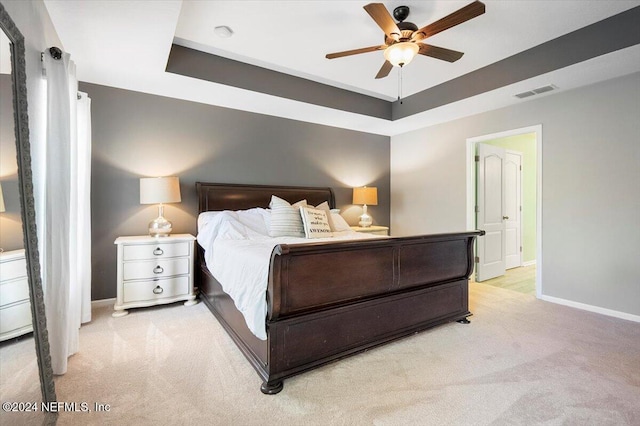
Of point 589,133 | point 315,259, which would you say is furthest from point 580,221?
point 315,259

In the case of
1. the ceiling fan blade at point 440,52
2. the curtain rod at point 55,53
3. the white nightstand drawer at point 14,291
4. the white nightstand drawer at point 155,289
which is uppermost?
the ceiling fan blade at point 440,52

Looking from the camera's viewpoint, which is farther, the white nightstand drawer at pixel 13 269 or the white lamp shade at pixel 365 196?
the white lamp shade at pixel 365 196

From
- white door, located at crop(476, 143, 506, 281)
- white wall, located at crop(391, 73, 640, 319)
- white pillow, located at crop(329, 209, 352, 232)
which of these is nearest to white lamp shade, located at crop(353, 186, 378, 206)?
white pillow, located at crop(329, 209, 352, 232)

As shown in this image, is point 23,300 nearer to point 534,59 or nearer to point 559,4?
point 559,4

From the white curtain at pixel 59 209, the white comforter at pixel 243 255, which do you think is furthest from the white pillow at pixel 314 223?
the white curtain at pixel 59 209

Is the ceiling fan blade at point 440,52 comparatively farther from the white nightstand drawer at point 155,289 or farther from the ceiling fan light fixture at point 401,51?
the white nightstand drawer at point 155,289

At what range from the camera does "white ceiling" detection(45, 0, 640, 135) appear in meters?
2.33

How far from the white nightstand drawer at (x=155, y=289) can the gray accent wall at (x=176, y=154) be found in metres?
0.55

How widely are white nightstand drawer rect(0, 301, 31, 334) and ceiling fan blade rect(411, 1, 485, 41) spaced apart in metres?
2.92

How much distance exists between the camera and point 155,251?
10.5ft

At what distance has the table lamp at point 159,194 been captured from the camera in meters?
3.23

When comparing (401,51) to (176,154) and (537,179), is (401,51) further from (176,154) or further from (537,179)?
(176,154)

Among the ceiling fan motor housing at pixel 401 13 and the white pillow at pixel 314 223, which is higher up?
the ceiling fan motor housing at pixel 401 13

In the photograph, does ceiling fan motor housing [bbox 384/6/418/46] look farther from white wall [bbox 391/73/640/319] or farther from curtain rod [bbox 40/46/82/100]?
white wall [bbox 391/73/640/319]
